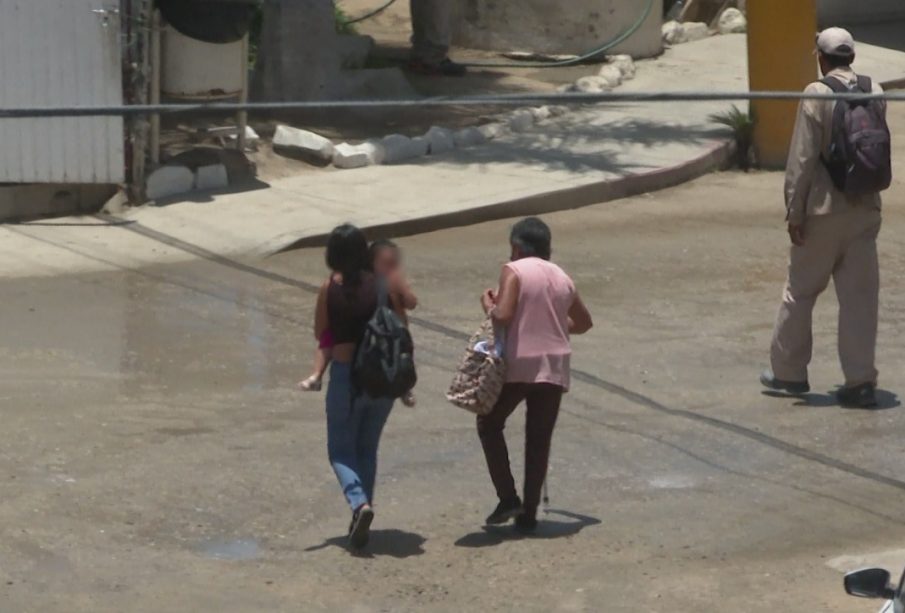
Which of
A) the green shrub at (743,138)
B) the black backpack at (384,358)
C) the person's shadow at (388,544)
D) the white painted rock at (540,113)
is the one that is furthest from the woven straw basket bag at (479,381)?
the white painted rock at (540,113)

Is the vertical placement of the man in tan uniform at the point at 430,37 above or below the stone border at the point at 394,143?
above

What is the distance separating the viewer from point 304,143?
14.2m

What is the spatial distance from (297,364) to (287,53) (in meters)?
6.26

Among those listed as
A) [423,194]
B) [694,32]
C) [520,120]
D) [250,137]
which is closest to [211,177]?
[250,137]

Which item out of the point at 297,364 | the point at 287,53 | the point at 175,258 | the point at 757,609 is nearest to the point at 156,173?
the point at 175,258

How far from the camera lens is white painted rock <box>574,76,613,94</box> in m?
16.8

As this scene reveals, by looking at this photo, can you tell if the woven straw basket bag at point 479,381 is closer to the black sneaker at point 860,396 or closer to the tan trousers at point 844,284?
the tan trousers at point 844,284

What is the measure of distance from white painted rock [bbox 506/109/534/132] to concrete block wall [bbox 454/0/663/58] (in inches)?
145

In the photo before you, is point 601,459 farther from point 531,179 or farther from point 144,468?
point 531,179

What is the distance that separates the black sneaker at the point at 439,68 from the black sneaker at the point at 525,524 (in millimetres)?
11183

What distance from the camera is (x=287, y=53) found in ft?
50.5

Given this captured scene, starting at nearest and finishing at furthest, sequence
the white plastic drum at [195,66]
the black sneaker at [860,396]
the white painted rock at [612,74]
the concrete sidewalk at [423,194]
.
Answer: the black sneaker at [860,396] → the concrete sidewalk at [423,194] → the white plastic drum at [195,66] → the white painted rock at [612,74]

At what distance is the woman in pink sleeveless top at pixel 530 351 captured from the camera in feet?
23.0

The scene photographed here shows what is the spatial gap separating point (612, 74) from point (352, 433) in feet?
37.3
